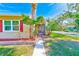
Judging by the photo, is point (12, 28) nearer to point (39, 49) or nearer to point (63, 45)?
point (39, 49)

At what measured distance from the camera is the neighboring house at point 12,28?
2.35 m

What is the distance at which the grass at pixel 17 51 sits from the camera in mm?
2355

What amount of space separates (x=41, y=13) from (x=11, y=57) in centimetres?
56

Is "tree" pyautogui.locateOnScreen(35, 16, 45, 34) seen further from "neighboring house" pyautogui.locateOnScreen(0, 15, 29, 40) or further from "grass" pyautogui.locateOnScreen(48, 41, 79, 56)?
"grass" pyautogui.locateOnScreen(48, 41, 79, 56)

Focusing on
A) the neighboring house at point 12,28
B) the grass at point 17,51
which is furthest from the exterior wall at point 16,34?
the grass at point 17,51

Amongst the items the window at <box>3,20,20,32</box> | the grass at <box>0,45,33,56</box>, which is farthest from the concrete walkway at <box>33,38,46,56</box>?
the window at <box>3,20,20,32</box>

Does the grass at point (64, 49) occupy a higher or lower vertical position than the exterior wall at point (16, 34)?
lower

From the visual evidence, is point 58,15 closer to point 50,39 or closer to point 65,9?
point 65,9

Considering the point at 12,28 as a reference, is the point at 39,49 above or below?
below

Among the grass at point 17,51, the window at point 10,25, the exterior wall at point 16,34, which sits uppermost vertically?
the window at point 10,25

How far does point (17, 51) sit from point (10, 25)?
284 millimetres

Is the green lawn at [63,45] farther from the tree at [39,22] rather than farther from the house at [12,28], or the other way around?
the house at [12,28]

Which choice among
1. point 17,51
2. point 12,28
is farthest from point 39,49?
point 12,28

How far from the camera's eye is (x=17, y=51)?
2359 millimetres
